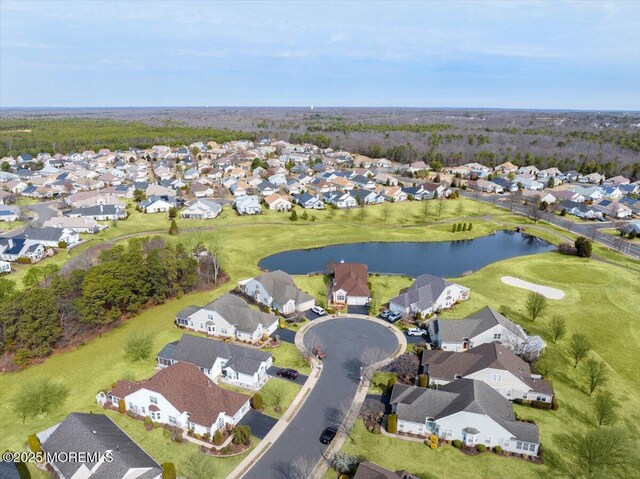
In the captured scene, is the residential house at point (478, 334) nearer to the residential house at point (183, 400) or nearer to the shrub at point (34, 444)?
the residential house at point (183, 400)

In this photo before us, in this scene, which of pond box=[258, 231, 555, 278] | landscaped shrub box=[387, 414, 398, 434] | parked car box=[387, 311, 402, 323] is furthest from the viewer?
pond box=[258, 231, 555, 278]

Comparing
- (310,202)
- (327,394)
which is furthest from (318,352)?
(310,202)

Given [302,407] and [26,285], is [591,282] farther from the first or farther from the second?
[26,285]

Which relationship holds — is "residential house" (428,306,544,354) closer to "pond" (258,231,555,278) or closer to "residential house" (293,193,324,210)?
"pond" (258,231,555,278)

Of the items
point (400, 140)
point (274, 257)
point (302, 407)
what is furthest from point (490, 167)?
point (302, 407)

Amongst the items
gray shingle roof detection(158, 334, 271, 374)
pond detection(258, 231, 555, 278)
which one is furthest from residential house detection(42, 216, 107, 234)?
gray shingle roof detection(158, 334, 271, 374)
